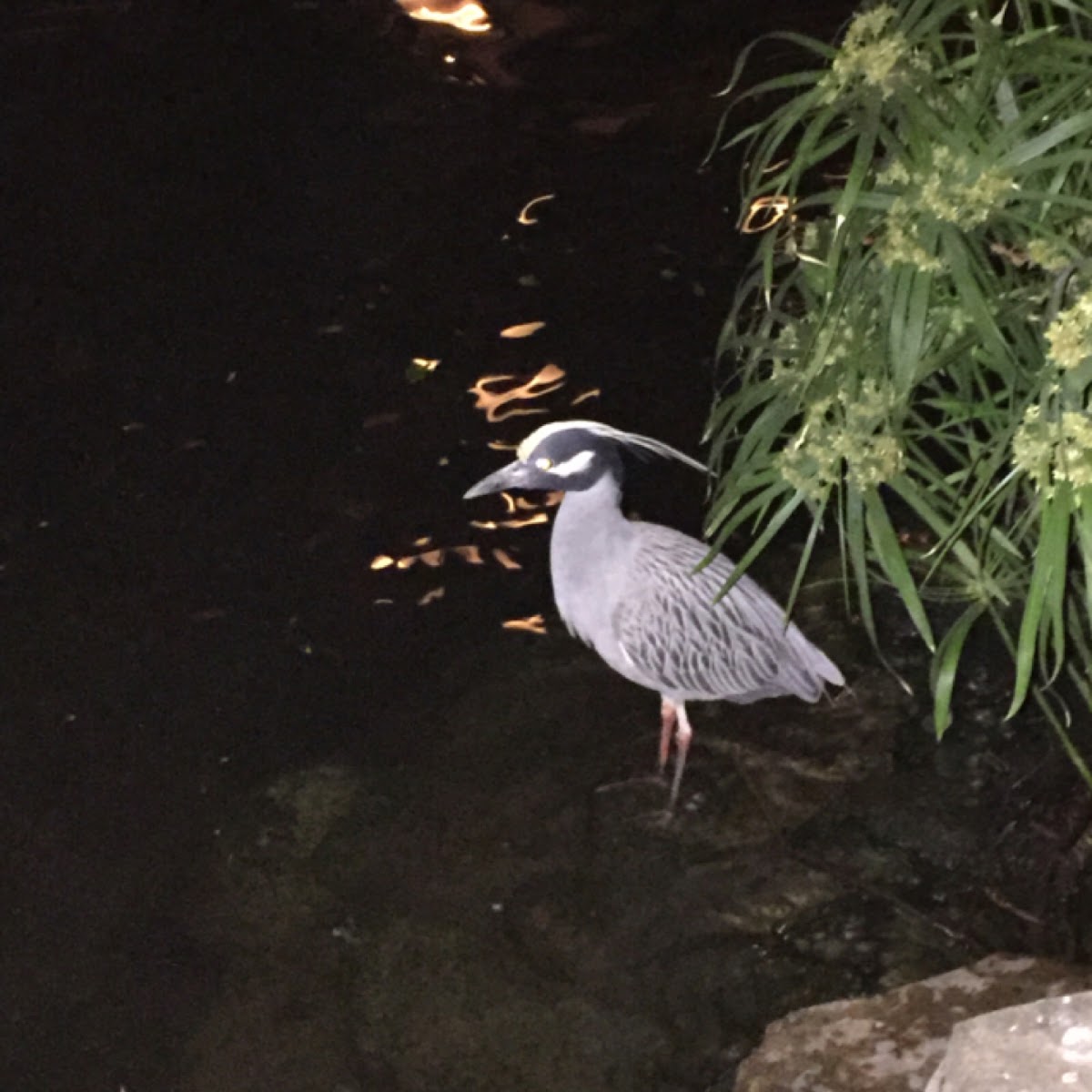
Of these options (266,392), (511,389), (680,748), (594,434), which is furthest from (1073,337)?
(266,392)

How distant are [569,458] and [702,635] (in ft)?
1.46

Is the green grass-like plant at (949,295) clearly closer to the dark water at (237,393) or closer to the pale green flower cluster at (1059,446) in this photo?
the pale green flower cluster at (1059,446)

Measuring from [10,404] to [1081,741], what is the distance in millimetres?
3084

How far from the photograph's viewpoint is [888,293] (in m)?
1.68

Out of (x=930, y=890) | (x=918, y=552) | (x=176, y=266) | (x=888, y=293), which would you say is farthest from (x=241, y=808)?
(x=176, y=266)

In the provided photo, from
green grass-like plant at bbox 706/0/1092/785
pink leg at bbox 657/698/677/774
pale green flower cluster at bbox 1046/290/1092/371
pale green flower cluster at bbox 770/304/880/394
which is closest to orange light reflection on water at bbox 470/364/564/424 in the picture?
pink leg at bbox 657/698/677/774

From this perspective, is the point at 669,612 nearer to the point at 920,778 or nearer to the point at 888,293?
the point at 920,778

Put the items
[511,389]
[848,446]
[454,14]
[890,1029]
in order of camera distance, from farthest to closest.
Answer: [454,14] < [511,389] < [890,1029] < [848,446]

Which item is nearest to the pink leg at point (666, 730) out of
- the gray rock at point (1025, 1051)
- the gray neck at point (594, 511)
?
the gray neck at point (594, 511)

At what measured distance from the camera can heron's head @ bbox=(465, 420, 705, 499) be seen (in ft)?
8.96

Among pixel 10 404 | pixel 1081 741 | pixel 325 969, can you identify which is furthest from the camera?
pixel 10 404

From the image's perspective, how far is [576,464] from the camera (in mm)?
2752

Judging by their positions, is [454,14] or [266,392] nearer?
[266,392]

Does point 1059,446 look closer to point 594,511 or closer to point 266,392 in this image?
point 594,511
